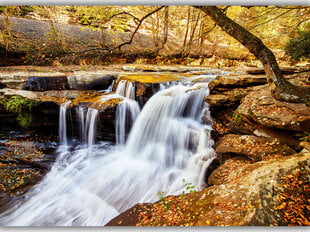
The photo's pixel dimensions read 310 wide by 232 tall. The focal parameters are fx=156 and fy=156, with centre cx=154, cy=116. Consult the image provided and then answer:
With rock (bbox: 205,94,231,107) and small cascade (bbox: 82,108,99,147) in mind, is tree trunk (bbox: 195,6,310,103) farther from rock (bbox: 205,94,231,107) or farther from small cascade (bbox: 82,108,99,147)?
small cascade (bbox: 82,108,99,147)

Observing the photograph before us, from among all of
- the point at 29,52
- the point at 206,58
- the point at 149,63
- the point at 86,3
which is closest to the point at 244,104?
the point at 86,3

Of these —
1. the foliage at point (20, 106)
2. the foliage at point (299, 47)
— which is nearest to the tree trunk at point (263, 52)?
the foliage at point (299, 47)

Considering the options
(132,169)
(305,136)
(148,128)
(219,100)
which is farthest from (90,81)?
(305,136)

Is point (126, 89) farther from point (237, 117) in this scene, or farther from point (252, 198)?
point (252, 198)

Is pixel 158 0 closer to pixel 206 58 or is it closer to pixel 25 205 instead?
pixel 25 205

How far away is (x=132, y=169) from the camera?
13.6 feet

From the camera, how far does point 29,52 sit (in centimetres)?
509

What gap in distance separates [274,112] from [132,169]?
347cm

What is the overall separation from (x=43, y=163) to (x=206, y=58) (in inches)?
399

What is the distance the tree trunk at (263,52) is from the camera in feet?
8.36

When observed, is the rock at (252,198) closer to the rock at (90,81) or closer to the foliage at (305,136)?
the foliage at (305,136)

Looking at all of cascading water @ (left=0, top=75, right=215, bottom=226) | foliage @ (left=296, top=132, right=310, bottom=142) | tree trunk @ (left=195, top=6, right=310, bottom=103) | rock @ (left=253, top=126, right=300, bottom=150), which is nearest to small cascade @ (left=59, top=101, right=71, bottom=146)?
cascading water @ (left=0, top=75, right=215, bottom=226)

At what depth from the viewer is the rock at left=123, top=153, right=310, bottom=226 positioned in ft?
5.32

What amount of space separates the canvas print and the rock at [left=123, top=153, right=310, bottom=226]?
0.01m
